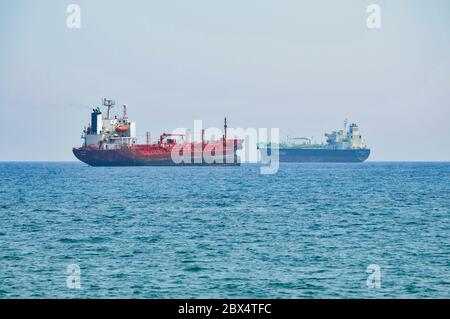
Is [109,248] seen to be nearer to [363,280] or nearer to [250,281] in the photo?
[250,281]

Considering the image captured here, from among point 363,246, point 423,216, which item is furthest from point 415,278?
point 423,216

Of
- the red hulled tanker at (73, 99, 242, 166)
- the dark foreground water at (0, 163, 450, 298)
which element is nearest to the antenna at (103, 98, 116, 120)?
the red hulled tanker at (73, 99, 242, 166)

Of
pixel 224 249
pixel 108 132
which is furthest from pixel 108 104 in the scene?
pixel 224 249

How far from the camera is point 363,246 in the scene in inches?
1288

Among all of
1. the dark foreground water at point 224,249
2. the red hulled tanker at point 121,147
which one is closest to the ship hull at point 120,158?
the red hulled tanker at point 121,147

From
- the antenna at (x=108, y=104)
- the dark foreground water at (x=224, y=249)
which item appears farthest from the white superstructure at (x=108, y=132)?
the dark foreground water at (x=224, y=249)

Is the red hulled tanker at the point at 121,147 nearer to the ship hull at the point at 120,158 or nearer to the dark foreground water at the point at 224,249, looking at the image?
the ship hull at the point at 120,158

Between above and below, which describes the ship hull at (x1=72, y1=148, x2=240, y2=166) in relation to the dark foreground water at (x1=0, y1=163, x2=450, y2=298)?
above

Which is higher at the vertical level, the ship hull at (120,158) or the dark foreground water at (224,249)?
the ship hull at (120,158)

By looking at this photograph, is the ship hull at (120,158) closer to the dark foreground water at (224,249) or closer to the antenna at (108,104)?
the antenna at (108,104)

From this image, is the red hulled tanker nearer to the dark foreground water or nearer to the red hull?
the red hull

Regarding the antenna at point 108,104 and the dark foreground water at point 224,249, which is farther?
the antenna at point 108,104
